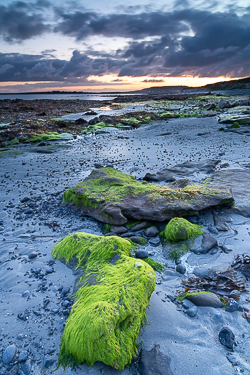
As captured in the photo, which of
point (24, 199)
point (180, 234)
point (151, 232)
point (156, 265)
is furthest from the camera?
point (24, 199)

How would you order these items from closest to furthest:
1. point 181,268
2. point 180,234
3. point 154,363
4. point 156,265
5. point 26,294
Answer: point 154,363 → point 26,294 → point 181,268 → point 156,265 → point 180,234

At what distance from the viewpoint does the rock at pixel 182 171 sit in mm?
9999

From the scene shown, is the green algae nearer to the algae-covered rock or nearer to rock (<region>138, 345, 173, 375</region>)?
the algae-covered rock

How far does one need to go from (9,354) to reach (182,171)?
9.06 meters

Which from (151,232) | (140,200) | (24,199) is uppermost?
(140,200)

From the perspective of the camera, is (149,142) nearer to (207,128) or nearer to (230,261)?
(207,128)

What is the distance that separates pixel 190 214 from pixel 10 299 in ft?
15.8

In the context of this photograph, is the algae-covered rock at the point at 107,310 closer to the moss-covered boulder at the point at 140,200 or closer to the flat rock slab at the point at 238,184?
the moss-covered boulder at the point at 140,200

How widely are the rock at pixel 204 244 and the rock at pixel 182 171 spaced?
169 inches

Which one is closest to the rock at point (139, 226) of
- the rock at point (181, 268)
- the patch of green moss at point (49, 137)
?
the rock at point (181, 268)

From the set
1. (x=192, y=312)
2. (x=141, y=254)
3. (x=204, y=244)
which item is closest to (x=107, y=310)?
(x=192, y=312)

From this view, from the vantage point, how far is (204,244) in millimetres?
5625

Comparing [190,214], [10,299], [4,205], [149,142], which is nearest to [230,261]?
[190,214]

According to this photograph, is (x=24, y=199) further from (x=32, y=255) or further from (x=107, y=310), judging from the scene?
(x=107, y=310)
